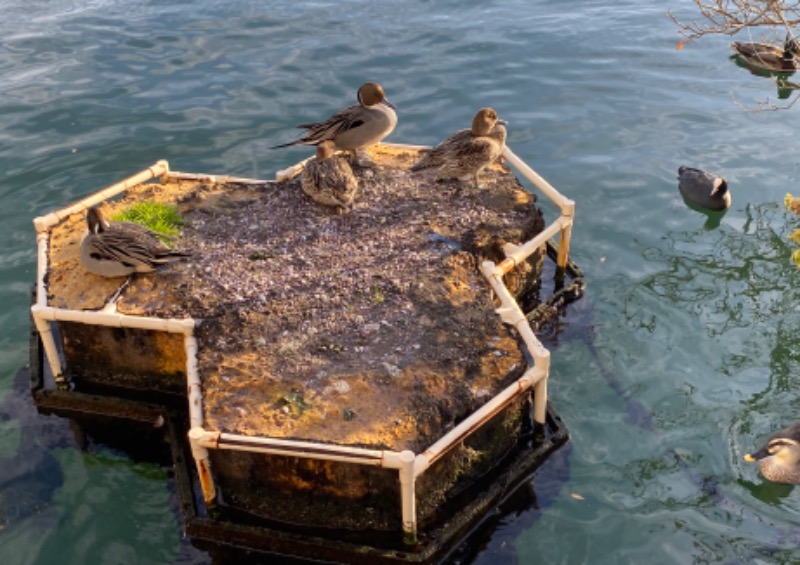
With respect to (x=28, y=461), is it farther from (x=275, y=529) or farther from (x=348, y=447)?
(x=348, y=447)

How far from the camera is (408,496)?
661cm

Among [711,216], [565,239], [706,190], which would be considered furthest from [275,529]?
[711,216]

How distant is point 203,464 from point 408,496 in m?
1.72

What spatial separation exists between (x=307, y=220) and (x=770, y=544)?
5789 millimetres

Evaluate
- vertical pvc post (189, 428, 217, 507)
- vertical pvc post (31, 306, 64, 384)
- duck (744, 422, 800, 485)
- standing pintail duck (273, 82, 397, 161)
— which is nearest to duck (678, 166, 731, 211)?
standing pintail duck (273, 82, 397, 161)

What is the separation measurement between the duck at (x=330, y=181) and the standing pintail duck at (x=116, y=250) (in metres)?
1.95

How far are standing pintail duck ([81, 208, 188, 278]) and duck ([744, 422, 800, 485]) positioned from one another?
6.23m

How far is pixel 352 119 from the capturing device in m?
10.2

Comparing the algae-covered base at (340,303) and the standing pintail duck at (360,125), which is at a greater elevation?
the standing pintail duck at (360,125)

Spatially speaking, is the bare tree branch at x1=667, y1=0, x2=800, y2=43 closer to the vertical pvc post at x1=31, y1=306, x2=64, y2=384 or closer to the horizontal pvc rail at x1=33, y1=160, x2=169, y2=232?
the horizontal pvc rail at x1=33, y1=160, x2=169, y2=232

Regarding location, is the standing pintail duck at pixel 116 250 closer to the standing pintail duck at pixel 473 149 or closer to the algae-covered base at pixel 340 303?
the algae-covered base at pixel 340 303

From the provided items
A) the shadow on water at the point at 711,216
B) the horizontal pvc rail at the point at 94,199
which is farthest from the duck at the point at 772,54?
the horizontal pvc rail at the point at 94,199

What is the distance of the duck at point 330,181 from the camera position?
9727 millimetres

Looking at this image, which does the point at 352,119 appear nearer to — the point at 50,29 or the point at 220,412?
the point at 220,412
